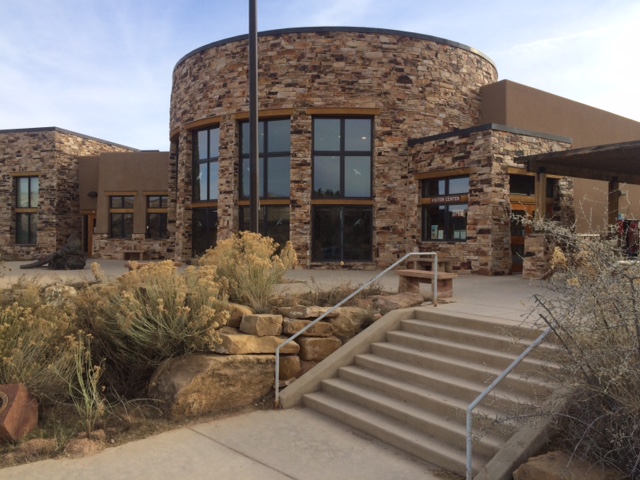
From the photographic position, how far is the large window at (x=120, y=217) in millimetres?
23609

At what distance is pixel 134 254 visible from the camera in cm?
2305

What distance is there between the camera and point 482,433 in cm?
434

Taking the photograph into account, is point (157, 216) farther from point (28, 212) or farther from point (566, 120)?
point (566, 120)

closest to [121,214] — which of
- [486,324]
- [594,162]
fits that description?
[594,162]

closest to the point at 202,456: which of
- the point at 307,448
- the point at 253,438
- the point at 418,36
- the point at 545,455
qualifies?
the point at 253,438

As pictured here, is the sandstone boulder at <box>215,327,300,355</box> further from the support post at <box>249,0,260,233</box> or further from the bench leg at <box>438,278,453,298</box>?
the support post at <box>249,0,260,233</box>

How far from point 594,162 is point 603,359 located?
10565 millimetres

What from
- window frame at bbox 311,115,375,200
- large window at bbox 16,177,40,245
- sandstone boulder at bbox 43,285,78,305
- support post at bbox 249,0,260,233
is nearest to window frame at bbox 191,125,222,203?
window frame at bbox 311,115,375,200

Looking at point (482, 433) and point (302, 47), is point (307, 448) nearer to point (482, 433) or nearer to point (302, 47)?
point (482, 433)

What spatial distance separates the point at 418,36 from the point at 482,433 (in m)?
13.8

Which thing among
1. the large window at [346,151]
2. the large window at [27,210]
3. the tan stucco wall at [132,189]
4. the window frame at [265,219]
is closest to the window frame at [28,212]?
the large window at [27,210]

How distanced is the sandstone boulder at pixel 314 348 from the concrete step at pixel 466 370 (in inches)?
25.0

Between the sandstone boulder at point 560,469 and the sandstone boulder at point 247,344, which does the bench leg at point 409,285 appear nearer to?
the sandstone boulder at point 247,344

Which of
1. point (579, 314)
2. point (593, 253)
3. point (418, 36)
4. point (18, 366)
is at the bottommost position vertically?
point (18, 366)
